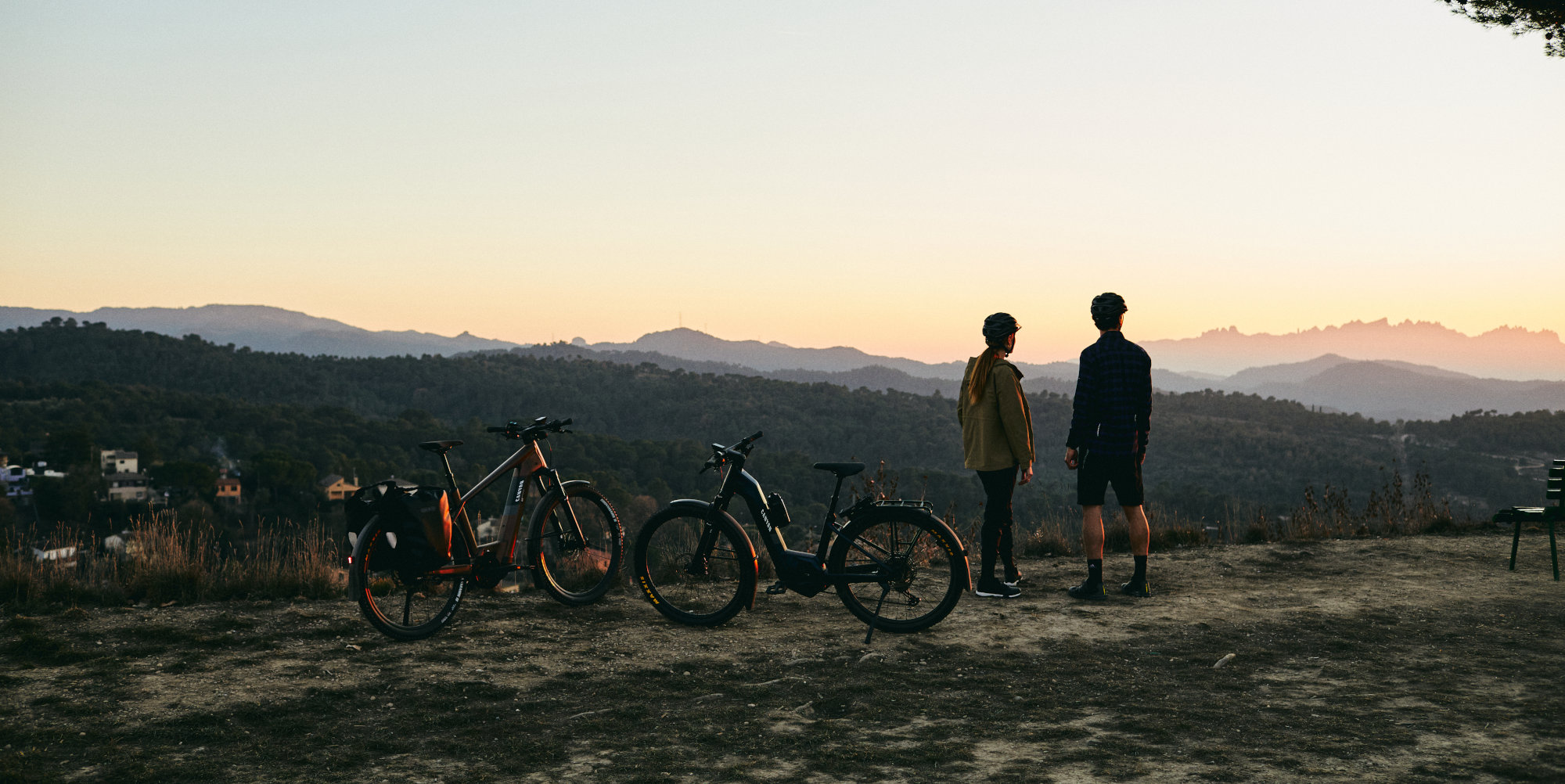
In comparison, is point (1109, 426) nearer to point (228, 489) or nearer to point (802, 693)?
point (802, 693)

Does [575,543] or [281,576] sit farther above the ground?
[575,543]

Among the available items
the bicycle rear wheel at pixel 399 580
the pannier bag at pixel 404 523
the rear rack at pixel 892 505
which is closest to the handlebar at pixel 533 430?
the pannier bag at pixel 404 523

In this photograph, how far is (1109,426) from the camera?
633 centimetres

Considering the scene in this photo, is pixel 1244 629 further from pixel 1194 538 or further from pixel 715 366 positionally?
pixel 715 366

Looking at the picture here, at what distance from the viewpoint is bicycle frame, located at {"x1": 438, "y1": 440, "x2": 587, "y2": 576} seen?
5801 millimetres

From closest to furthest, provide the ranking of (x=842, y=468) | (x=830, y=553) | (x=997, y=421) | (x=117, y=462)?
1. (x=842, y=468)
2. (x=830, y=553)
3. (x=997, y=421)
4. (x=117, y=462)

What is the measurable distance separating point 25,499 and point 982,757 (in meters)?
41.7

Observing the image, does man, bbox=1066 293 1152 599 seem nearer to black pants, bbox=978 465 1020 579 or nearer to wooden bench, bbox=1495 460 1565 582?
black pants, bbox=978 465 1020 579

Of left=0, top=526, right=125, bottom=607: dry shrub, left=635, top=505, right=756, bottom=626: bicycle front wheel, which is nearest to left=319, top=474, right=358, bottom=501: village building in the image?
left=0, top=526, right=125, bottom=607: dry shrub

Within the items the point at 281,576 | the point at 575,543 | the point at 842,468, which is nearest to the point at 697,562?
the point at 575,543

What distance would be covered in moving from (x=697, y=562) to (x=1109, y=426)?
296 centimetres

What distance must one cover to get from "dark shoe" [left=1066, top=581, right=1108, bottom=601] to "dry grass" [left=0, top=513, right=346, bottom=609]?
5.24 meters

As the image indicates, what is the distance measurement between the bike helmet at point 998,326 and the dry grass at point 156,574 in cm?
486

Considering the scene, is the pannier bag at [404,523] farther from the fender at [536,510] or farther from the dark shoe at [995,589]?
the dark shoe at [995,589]
